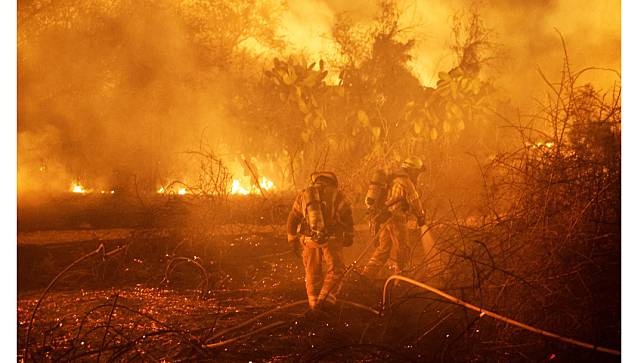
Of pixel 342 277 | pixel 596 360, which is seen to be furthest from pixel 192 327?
pixel 596 360

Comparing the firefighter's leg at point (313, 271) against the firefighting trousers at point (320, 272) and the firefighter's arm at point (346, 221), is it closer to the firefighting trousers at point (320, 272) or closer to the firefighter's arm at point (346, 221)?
the firefighting trousers at point (320, 272)

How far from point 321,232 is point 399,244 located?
109cm

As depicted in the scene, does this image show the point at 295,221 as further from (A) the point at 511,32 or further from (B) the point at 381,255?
(A) the point at 511,32

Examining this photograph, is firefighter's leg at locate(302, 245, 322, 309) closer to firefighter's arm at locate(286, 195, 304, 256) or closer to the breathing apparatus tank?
firefighter's arm at locate(286, 195, 304, 256)

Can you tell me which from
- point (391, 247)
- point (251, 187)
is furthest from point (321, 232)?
point (251, 187)

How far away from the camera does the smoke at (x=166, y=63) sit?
213 inches

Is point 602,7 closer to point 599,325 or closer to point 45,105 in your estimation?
point 599,325

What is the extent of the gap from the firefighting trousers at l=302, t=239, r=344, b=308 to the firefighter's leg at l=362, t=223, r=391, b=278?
2.12 ft

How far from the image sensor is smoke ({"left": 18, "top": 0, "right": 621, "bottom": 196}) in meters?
5.42

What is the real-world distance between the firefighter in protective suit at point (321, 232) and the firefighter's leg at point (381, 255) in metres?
0.60

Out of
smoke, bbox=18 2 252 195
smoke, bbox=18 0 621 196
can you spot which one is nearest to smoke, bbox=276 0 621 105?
smoke, bbox=18 0 621 196

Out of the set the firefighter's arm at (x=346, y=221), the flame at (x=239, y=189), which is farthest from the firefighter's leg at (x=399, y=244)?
the flame at (x=239, y=189)

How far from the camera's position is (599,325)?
2873 millimetres
